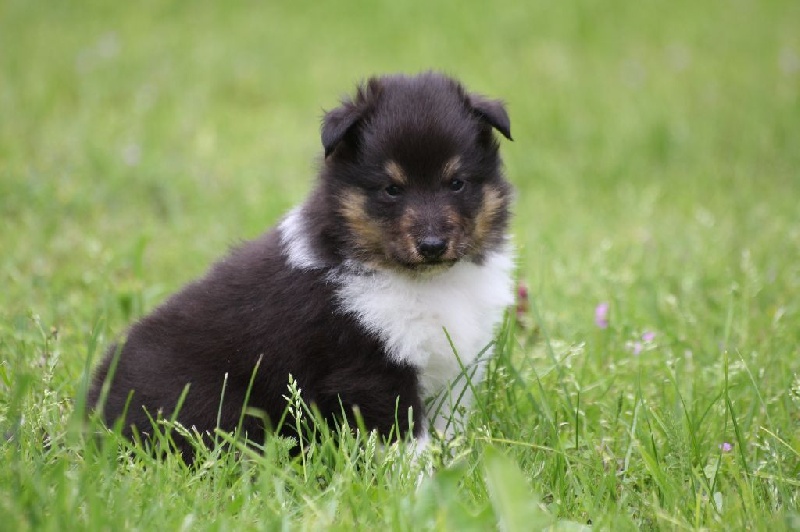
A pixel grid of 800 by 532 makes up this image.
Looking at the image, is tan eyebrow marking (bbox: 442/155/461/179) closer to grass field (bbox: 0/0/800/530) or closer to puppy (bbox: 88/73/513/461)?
puppy (bbox: 88/73/513/461)

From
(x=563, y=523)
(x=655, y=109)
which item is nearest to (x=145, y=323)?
A: (x=563, y=523)

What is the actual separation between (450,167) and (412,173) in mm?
151

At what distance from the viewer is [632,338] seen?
15.0 ft

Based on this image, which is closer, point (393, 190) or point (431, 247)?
point (431, 247)

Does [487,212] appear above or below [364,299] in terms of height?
above

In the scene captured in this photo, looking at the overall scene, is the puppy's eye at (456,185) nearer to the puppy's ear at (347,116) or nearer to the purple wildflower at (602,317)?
the puppy's ear at (347,116)

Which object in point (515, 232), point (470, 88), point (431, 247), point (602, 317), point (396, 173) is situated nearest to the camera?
point (431, 247)

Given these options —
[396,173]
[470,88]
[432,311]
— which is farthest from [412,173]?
[470,88]

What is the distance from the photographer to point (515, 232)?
638 centimetres

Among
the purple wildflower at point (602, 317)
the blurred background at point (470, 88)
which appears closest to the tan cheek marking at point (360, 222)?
the blurred background at point (470, 88)

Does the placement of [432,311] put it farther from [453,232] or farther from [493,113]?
[493,113]

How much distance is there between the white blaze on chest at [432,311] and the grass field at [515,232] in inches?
10.1

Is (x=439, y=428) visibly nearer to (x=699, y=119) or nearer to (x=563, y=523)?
(x=563, y=523)

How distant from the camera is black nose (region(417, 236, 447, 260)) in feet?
11.0
